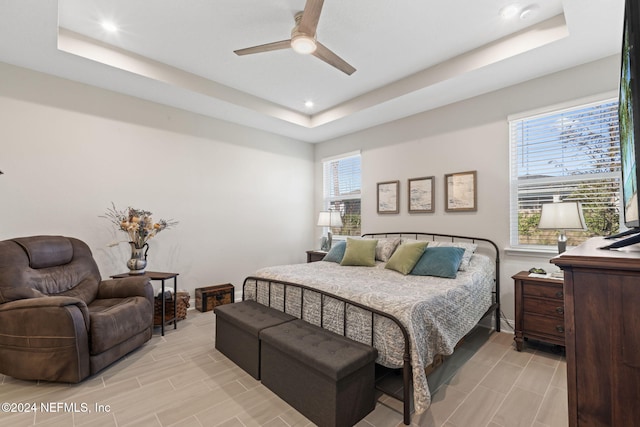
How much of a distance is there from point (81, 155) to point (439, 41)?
13.4 ft

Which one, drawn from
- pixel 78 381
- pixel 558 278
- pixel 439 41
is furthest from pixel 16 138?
pixel 558 278

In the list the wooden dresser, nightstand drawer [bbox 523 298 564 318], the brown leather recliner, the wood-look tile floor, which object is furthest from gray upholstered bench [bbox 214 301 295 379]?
nightstand drawer [bbox 523 298 564 318]

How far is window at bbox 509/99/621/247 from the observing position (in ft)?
9.23

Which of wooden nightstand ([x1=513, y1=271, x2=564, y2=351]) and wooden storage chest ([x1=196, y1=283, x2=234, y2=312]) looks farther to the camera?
wooden storage chest ([x1=196, y1=283, x2=234, y2=312])

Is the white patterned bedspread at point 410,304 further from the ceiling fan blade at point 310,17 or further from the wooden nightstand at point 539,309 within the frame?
the ceiling fan blade at point 310,17

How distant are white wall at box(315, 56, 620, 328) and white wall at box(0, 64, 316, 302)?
5.70 ft

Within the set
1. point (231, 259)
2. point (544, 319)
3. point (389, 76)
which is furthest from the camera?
point (231, 259)

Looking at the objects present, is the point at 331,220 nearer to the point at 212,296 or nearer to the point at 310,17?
the point at 212,296

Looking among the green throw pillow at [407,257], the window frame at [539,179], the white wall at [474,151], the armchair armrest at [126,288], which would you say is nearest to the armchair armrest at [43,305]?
the armchair armrest at [126,288]

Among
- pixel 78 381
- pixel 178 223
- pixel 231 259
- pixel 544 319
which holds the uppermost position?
pixel 178 223

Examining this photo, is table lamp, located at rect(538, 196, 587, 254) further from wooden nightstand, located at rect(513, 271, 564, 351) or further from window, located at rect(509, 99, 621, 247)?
window, located at rect(509, 99, 621, 247)

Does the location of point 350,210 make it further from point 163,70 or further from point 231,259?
point 163,70

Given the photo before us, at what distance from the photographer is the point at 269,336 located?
2189 mm

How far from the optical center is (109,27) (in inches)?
107
